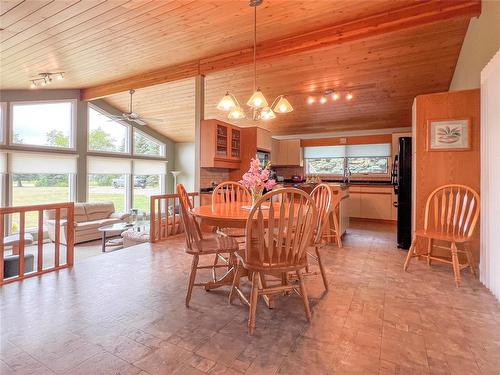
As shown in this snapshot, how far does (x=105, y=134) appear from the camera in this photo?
24.0ft

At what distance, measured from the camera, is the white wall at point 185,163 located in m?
9.41

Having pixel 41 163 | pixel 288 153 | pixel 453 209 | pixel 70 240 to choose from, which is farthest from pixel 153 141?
pixel 453 209

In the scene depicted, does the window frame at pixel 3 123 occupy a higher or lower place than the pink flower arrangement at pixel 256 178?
higher

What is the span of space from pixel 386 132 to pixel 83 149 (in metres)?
7.63

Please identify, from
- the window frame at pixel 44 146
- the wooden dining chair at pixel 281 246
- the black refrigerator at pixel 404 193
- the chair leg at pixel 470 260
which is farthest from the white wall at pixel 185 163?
the chair leg at pixel 470 260

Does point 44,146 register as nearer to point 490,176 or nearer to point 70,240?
point 70,240

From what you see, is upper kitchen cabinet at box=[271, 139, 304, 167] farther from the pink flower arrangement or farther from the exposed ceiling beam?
the pink flower arrangement

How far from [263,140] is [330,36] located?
252 cm

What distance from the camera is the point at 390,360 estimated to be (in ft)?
4.84

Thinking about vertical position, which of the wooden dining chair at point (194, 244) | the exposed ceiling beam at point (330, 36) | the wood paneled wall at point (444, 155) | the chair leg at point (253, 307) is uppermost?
the exposed ceiling beam at point (330, 36)

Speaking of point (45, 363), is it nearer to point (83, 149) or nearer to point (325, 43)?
point (325, 43)

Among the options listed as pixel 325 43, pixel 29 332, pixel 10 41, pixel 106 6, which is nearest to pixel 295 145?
pixel 325 43

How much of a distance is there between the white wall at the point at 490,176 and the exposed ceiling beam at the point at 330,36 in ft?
3.33

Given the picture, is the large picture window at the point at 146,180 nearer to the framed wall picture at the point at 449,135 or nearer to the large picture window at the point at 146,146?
the large picture window at the point at 146,146
